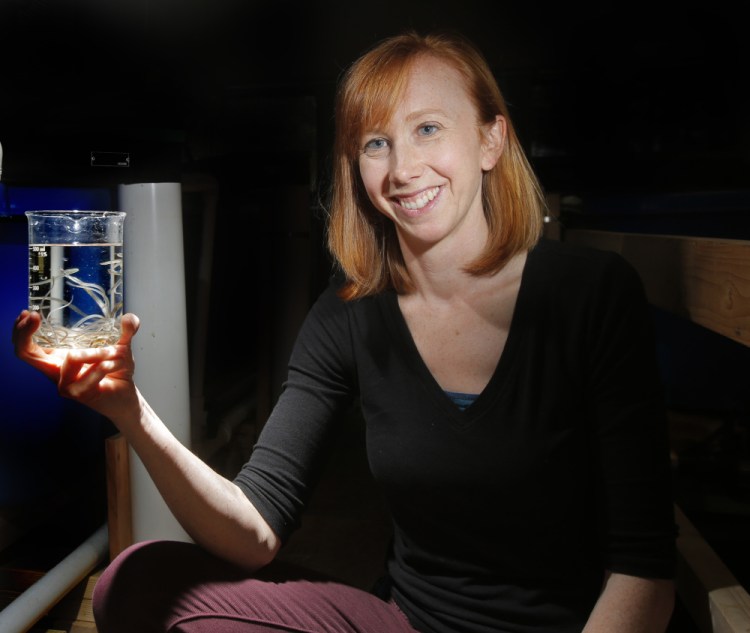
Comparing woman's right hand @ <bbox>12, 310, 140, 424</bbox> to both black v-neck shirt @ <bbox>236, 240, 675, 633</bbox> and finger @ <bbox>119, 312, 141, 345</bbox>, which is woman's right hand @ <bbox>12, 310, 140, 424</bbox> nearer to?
finger @ <bbox>119, 312, 141, 345</bbox>

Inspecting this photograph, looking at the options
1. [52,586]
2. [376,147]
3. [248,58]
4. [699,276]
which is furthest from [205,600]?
[248,58]

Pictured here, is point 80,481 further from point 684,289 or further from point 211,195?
point 684,289

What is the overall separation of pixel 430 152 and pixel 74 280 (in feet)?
1.39

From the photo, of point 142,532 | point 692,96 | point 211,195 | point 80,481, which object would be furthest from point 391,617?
point 692,96

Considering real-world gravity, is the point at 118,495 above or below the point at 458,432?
below

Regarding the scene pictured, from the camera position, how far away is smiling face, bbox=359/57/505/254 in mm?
880

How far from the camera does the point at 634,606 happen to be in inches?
31.3

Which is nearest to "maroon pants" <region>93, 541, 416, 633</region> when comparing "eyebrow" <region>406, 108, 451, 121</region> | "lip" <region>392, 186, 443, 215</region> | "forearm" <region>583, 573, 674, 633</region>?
"forearm" <region>583, 573, 674, 633</region>

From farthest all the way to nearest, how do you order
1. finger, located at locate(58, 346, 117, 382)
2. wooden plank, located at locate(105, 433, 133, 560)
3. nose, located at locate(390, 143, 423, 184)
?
1. wooden plank, located at locate(105, 433, 133, 560)
2. nose, located at locate(390, 143, 423, 184)
3. finger, located at locate(58, 346, 117, 382)

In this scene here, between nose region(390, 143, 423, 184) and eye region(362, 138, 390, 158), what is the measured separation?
0.04ft

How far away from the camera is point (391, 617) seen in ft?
3.03

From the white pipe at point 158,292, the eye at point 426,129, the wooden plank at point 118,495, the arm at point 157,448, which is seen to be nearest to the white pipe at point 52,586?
the wooden plank at point 118,495

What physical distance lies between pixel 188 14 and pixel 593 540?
3.69 feet

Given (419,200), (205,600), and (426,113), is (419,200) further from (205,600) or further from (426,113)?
(205,600)
